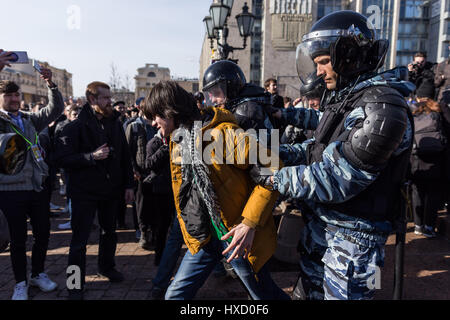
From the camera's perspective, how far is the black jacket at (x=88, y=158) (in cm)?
327

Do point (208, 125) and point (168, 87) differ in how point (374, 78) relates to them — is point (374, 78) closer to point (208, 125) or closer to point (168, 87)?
point (208, 125)

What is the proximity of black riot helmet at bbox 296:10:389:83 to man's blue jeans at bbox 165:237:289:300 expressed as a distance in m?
1.32

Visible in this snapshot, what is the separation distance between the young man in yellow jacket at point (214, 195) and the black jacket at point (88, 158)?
1442 mm

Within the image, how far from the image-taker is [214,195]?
1.92 m

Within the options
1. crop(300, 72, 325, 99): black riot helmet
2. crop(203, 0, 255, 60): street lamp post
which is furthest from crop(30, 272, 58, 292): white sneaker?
crop(203, 0, 255, 60): street lamp post

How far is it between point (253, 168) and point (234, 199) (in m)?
0.26

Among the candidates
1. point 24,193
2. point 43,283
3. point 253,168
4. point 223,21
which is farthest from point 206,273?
point 223,21

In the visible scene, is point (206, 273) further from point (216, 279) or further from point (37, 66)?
point (37, 66)

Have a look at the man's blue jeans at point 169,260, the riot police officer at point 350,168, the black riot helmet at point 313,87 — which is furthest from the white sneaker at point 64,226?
the riot police officer at point 350,168

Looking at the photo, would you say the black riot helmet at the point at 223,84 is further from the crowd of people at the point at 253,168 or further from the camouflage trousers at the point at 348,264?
the camouflage trousers at the point at 348,264

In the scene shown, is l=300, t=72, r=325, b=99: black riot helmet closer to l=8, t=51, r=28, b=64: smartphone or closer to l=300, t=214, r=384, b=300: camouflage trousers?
l=300, t=214, r=384, b=300: camouflage trousers

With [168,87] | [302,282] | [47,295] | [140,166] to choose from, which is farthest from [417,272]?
[47,295]

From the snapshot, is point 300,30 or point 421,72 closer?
point 421,72

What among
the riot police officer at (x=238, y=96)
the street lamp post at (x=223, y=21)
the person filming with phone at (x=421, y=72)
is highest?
the street lamp post at (x=223, y=21)
